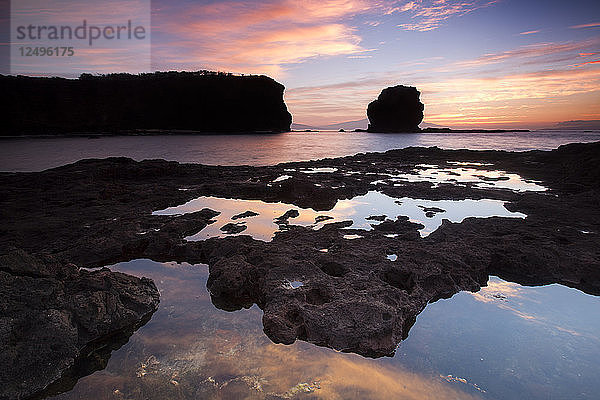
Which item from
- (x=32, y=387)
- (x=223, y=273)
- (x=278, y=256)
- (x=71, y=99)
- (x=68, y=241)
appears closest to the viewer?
(x=32, y=387)

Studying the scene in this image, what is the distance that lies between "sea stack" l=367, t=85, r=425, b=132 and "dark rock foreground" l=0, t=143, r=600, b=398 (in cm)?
9335

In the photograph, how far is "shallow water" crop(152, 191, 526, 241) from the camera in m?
5.36

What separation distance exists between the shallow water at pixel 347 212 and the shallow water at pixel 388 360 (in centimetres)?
198

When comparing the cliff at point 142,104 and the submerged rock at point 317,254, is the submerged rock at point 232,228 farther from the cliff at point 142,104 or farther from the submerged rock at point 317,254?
the cliff at point 142,104

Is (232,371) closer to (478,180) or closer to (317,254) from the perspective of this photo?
(317,254)

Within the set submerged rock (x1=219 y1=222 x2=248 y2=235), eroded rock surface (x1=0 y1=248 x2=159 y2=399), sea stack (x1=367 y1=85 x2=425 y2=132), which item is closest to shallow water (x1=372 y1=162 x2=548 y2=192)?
submerged rock (x1=219 y1=222 x2=248 y2=235)

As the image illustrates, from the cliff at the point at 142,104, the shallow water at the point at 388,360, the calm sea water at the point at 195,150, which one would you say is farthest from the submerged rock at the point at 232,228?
the cliff at the point at 142,104

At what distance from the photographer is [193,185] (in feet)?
29.5

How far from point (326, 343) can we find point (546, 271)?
2.79 m

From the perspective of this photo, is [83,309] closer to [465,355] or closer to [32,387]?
[32,387]

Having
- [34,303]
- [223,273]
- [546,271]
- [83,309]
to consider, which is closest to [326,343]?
[223,273]

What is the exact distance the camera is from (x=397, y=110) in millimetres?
94812

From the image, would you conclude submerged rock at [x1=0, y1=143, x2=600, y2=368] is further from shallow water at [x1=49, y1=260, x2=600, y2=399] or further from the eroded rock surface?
shallow water at [x1=49, y1=260, x2=600, y2=399]

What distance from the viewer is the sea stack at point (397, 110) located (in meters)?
92.9
